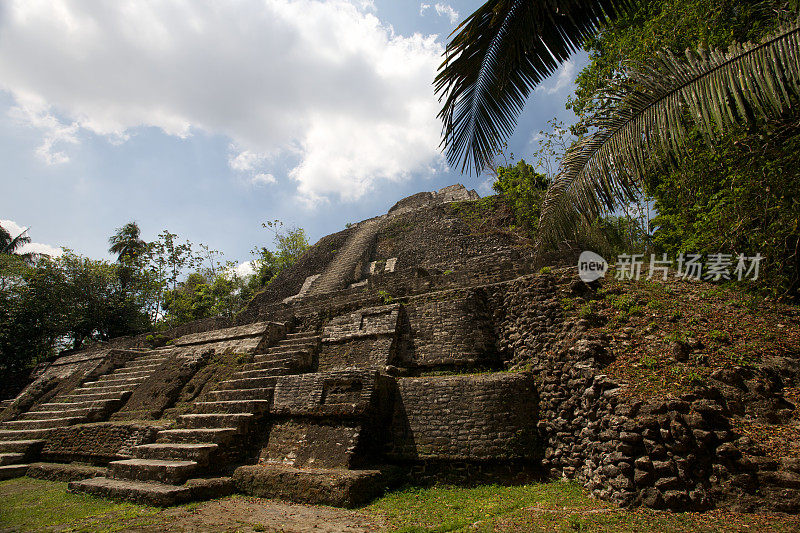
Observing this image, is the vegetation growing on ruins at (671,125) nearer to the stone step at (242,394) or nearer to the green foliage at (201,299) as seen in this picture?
the stone step at (242,394)

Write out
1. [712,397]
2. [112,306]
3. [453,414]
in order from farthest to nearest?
[112,306], [453,414], [712,397]

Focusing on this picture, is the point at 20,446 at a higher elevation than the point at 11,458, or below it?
higher

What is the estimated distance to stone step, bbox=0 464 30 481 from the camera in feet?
24.7

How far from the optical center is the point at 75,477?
22.0 feet

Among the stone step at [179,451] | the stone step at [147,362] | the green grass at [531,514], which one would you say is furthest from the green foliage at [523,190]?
the stone step at [147,362]

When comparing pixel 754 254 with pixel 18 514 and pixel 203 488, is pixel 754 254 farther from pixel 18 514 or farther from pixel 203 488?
pixel 18 514

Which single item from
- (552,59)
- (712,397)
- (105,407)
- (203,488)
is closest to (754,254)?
(712,397)

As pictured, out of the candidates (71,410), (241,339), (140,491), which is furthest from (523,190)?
(71,410)

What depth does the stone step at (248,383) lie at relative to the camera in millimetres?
7320

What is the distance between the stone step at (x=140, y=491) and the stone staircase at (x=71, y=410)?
13.7ft

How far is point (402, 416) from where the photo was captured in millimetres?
6039

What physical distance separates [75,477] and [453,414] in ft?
23.4

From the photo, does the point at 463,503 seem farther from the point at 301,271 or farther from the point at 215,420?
the point at 301,271

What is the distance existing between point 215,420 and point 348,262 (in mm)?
9620
